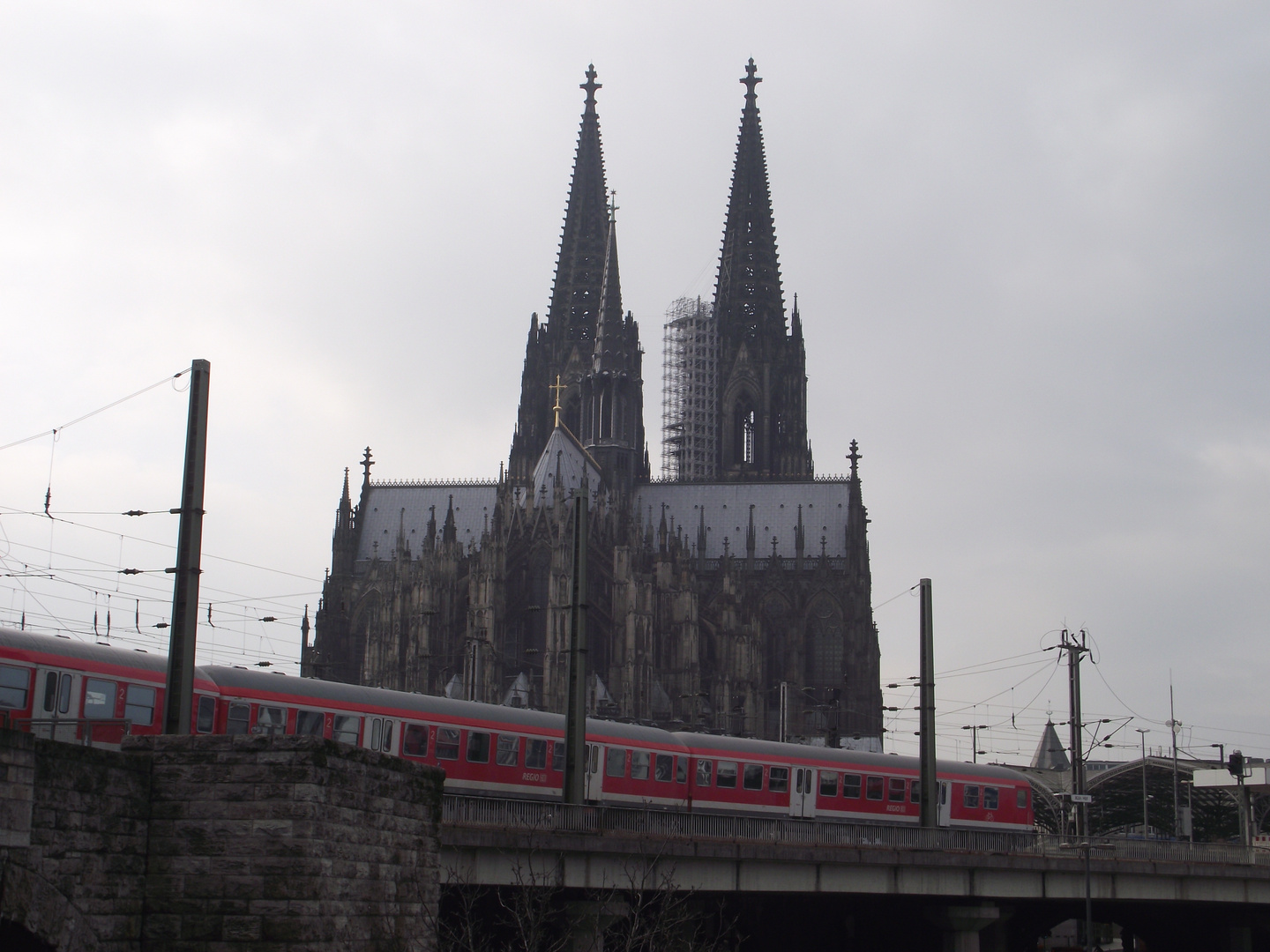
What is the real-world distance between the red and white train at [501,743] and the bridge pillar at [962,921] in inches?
172

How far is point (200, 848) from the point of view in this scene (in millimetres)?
16500

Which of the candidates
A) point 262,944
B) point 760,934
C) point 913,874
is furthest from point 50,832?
point 760,934

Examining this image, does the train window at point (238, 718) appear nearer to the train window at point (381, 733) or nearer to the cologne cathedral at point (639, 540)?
the train window at point (381, 733)

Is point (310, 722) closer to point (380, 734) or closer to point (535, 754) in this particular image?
point (380, 734)

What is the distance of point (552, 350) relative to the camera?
111 m

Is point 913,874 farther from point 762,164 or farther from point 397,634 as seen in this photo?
point 762,164

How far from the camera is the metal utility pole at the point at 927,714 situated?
34719mm

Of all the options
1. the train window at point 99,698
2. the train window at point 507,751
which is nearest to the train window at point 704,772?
the train window at point 507,751

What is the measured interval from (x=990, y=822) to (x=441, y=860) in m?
24.0

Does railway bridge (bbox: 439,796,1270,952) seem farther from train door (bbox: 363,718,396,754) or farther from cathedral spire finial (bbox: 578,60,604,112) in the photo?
cathedral spire finial (bbox: 578,60,604,112)

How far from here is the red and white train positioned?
25594 millimetres

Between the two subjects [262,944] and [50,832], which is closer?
[50,832]

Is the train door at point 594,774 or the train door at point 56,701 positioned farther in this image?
the train door at point 594,774

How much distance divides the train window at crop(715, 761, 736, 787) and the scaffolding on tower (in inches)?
3250
